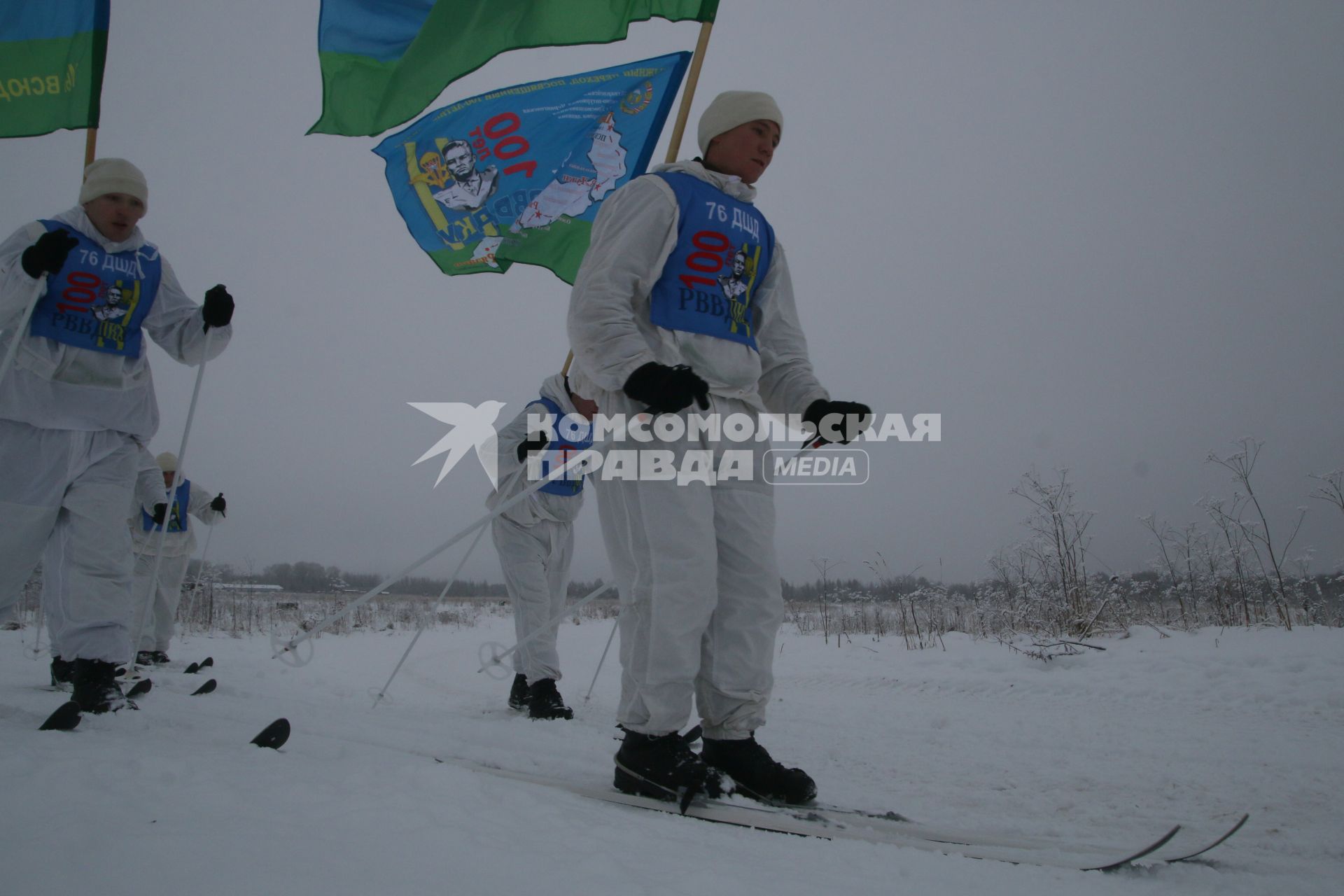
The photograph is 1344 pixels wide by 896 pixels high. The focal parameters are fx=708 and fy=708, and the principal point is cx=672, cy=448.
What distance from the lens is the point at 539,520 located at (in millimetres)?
4820

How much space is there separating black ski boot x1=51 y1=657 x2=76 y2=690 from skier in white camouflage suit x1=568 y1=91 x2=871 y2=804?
99.5 inches

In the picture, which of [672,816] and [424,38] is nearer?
[672,816]

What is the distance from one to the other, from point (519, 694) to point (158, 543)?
412 centimetres

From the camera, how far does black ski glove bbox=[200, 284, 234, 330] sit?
344cm

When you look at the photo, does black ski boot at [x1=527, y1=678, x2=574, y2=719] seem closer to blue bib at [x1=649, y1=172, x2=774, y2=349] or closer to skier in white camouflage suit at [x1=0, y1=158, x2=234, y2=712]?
skier in white camouflage suit at [x1=0, y1=158, x2=234, y2=712]

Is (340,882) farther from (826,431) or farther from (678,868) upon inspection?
(826,431)

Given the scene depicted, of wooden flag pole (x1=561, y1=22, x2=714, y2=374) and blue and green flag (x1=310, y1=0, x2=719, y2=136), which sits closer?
wooden flag pole (x1=561, y1=22, x2=714, y2=374)

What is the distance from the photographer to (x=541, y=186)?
5141mm

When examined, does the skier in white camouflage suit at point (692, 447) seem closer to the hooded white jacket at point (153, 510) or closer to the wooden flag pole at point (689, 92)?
the wooden flag pole at point (689, 92)

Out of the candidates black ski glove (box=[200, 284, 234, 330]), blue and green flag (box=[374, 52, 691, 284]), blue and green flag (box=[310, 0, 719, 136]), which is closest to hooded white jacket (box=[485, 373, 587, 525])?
blue and green flag (box=[374, 52, 691, 284])

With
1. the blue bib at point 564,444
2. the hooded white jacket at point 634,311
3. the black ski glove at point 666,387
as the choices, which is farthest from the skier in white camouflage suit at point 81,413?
the black ski glove at point 666,387

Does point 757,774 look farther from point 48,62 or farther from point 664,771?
point 48,62

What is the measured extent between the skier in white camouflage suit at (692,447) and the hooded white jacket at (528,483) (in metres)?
2.40

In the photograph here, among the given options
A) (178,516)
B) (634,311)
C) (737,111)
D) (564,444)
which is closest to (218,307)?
(564,444)
